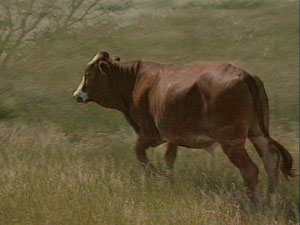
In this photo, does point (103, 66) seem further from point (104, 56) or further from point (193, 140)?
point (193, 140)

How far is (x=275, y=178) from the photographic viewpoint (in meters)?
4.75

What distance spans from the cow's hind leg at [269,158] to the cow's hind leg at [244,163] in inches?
2.9

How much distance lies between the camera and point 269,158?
15.6 ft

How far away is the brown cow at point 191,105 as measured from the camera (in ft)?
15.2

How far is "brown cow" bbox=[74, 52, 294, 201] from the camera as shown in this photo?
4.64 metres

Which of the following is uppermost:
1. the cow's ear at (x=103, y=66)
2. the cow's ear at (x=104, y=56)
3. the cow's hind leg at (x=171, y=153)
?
the cow's ear at (x=104, y=56)

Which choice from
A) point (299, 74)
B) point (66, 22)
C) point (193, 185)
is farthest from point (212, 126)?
point (66, 22)

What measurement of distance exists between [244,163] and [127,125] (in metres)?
0.68

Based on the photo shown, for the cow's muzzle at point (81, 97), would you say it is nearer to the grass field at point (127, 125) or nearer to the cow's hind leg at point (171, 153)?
the grass field at point (127, 125)

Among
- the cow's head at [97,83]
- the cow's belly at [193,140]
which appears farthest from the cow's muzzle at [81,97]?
the cow's belly at [193,140]

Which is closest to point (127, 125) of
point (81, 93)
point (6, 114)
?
point (81, 93)

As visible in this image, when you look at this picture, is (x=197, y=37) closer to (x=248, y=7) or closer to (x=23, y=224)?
(x=248, y=7)

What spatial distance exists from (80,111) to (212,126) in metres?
0.71

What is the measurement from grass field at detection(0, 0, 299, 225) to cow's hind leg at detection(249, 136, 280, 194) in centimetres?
4
